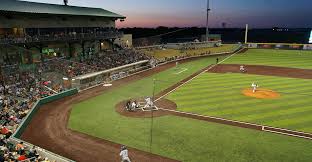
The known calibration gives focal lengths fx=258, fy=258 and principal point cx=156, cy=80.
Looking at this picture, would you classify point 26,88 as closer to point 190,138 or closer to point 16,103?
point 16,103

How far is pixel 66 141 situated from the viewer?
1808cm

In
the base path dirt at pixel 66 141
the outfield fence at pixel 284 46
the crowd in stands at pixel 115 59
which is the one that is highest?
the outfield fence at pixel 284 46

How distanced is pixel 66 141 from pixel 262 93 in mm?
21183

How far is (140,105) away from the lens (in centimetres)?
2545

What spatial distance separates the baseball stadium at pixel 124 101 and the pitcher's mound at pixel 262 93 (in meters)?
0.11

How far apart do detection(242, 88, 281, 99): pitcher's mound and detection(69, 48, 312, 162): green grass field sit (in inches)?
380

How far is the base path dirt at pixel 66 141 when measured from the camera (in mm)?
15906

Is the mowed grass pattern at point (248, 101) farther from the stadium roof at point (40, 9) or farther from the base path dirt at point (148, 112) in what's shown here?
the stadium roof at point (40, 9)

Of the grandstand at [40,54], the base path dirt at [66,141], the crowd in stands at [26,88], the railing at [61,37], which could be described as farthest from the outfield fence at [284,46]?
the base path dirt at [66,141]

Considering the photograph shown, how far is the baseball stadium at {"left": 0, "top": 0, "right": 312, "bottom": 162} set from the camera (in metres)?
16.6

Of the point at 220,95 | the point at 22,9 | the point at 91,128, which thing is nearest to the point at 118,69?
the point at 22,9

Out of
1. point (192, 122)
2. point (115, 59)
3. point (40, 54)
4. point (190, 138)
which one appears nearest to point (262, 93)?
point (192, 122)

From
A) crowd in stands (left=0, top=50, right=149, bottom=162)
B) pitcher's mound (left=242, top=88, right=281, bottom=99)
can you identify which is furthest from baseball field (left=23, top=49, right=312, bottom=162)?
crowd in stands (left=0, top=50, right=149, bottom=162)

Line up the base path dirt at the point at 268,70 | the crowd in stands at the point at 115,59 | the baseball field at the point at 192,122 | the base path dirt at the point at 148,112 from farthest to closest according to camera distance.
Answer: the crowd in stands at the point at 115,59 < the base path dirt at the point at 268,70 < the base path dirt at the point at 148,112 < the baseball field at the point at 192,122
